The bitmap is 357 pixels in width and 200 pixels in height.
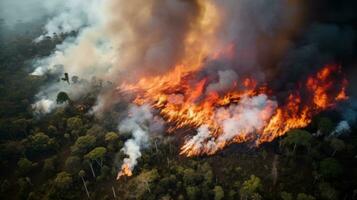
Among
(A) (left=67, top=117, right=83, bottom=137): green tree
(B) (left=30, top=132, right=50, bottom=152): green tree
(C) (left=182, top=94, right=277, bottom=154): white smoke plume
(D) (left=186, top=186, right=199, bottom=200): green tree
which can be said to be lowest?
(D) (left=186, top=186, right=199, bottom=200): green tree

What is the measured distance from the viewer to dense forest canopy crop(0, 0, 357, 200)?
225 ft

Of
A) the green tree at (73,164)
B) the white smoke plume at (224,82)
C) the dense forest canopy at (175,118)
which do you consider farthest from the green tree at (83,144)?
the white smoke plume at (224,82)

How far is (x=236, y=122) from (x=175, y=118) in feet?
46.0

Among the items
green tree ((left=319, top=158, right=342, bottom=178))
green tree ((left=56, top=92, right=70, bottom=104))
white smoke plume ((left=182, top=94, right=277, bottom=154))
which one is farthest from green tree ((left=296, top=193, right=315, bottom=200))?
green tree ((left=56, top=92, right=70, bottom=104))

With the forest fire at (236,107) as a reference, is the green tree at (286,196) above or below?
below

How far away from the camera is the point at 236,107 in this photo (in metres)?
81.3

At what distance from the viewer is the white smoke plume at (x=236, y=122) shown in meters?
75.8

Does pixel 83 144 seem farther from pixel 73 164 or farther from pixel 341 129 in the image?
pixel 341 129

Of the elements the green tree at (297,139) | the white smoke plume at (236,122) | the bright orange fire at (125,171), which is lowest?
the green tree at (297,139)

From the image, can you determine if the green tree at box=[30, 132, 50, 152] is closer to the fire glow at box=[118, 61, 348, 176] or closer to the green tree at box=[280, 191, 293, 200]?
the fire glow at box=[118, 61, 348, 176]

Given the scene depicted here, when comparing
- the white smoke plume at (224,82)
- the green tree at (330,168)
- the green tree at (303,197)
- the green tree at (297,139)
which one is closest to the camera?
the green tree at (303,197)

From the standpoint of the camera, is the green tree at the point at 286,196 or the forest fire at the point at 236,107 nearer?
the green tree at the point at 286,196

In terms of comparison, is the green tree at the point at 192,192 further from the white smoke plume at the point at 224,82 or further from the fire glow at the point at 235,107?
the white smoke plume at the point at 224,82

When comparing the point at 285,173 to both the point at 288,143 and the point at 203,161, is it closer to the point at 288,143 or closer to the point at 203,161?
the point at 288,143
